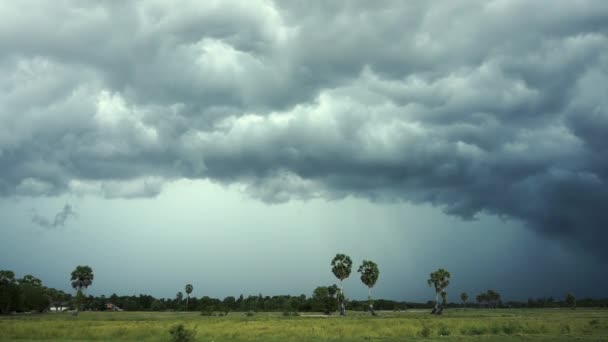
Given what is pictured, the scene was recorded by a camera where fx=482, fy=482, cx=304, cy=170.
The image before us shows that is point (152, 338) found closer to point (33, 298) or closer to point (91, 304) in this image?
point (33, 298)

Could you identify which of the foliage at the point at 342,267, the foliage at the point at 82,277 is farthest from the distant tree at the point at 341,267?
the foliage at the point at 82,277

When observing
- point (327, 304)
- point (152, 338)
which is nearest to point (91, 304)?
point (327, 304)

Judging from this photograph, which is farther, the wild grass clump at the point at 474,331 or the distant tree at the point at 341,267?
the distant tree at the point at 341,267

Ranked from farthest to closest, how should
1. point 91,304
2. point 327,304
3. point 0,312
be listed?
point 91,304, point 327,304, point 0,312

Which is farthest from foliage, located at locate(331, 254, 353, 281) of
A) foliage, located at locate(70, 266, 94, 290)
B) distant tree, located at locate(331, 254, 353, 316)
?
foliage, located at locate(70, 266, 94, 290)

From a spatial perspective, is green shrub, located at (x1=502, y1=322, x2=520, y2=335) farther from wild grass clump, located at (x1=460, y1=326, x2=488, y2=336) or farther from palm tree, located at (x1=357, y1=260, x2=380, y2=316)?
palm tree, located at (x1=357, y1=260, x2=380, y2=316)

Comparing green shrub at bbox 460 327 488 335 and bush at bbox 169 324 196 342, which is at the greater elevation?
bush at bbox 169 324 196 342

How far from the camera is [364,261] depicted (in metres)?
129

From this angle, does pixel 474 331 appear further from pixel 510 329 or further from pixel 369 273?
pixel 369 273

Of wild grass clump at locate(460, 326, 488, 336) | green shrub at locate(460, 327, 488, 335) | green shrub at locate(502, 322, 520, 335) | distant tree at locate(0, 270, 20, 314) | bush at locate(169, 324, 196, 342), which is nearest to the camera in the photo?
bush at locate(169, 324, 196, 342)

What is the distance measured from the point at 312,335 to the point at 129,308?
176239mm

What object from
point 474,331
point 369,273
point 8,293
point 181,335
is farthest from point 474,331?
point 8,293

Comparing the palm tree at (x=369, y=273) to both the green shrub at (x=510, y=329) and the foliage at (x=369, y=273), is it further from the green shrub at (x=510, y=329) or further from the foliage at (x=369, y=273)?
the green shrub at (x=510, y=329)

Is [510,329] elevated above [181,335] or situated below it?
below
